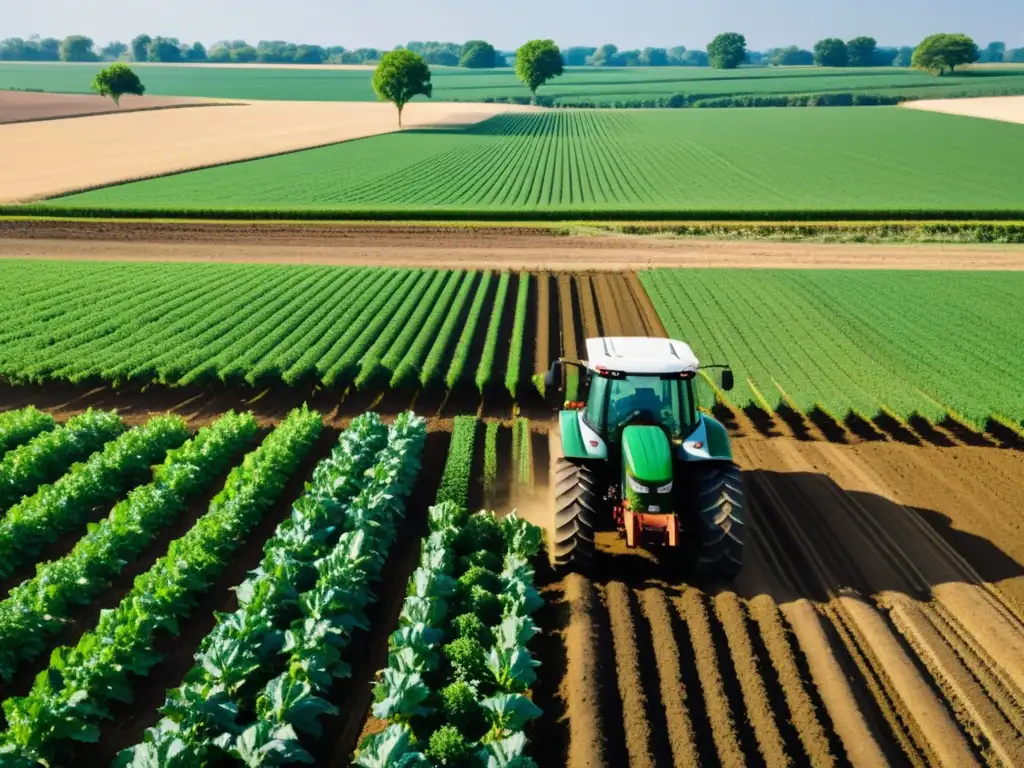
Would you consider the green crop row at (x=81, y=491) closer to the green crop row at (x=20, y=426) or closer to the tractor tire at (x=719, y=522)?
the green crop row at (x=20, y=426)

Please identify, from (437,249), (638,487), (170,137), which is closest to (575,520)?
(638,487)

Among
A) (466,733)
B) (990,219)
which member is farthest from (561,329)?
(990,219)

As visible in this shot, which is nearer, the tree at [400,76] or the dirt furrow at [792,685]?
the dirt furrow at [792,685]

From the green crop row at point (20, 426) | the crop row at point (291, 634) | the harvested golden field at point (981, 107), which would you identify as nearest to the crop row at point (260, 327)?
the green crop row at point (20, 426)

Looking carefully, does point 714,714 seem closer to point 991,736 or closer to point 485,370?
point 991,736

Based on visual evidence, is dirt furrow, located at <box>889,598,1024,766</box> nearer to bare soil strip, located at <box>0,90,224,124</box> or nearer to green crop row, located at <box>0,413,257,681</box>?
green crop row, located at <box>0,413,257,681</box>
